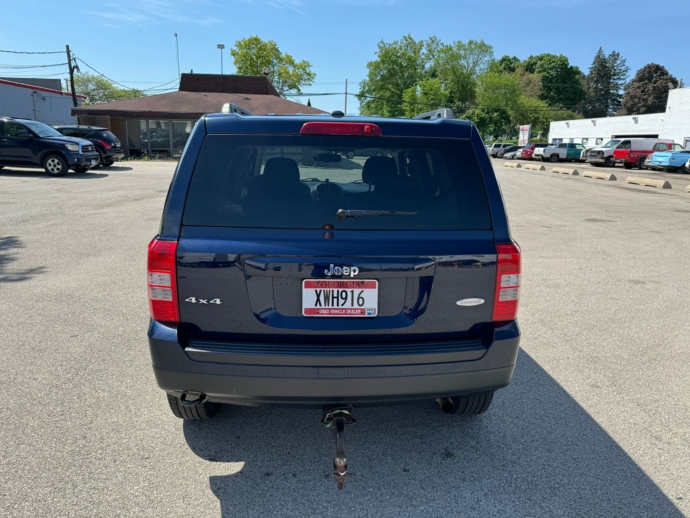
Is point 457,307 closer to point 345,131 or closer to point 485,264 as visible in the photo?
point 485,264

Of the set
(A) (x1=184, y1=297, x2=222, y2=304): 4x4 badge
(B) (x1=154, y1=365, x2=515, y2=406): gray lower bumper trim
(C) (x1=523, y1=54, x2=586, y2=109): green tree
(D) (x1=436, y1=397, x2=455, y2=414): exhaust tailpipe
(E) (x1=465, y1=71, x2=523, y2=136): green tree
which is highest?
(C) (x1=523, y1=54, x2=586, y2=109): green tree

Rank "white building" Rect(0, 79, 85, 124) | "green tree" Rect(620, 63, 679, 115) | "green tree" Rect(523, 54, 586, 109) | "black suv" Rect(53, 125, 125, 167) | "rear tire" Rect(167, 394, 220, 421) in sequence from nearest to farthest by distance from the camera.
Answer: "rear tire" Rect(167, 394, 220, 421)
"black suv" Rect(53, 125, 125, 167)
"white building" Rect(0, 79, 85, 124)
"green tree" Rect(620, 63, 679, 115)
"green tree" Rect(523, 54, 586, 109)

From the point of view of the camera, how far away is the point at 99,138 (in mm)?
22531

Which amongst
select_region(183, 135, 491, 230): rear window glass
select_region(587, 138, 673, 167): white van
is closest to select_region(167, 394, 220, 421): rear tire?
select_region(183, 135, 491, 230): rear window glass

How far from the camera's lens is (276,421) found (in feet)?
11.1

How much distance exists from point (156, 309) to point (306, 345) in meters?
0.76

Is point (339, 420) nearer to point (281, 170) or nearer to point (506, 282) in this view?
point (506, 282)

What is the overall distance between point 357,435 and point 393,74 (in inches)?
3356

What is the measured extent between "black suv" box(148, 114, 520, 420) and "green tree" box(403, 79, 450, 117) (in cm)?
7197

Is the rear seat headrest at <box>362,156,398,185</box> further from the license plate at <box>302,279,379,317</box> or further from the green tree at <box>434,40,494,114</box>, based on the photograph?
the green tree at <box>434,40,494,114</box>

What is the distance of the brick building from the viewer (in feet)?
97.8

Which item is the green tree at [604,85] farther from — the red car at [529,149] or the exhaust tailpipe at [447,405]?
the exhaust tailpipe at [447,405]

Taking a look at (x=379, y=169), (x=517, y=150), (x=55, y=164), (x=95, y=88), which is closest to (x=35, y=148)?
(x=55, y=164)

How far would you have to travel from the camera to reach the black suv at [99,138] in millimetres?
22156
